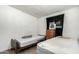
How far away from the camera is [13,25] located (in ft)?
4.32

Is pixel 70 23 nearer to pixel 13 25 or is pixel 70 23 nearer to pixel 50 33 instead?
pixel 50 33

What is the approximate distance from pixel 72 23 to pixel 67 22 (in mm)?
139

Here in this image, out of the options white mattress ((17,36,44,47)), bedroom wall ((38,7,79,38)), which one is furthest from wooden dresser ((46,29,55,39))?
white mattress ((17,36,44,47))

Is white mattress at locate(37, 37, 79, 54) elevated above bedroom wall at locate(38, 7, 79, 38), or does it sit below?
below

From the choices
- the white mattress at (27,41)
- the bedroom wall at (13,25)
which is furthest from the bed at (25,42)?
the bedroom wall at (13,25)

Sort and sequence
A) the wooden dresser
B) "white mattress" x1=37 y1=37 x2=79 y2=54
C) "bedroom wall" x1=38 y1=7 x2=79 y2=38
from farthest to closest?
the wooden dresser → "bedroom wall" x1=38 y1=7 x2=79 y2=38 → "white mattress" x1=37 y1=37 x2=79 y2=54

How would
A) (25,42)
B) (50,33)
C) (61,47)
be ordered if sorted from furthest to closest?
(50,33) < (25,42) < (61,47)

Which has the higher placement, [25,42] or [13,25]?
[13,25]

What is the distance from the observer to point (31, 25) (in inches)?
58.6

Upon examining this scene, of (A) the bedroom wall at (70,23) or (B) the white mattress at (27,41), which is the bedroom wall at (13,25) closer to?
(B) the white mattress at (27,41)

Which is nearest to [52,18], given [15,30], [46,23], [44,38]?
A: [46,23]

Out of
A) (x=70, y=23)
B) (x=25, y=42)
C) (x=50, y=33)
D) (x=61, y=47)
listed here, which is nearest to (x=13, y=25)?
(x=25, y=42)

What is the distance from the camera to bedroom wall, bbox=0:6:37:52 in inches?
49.1

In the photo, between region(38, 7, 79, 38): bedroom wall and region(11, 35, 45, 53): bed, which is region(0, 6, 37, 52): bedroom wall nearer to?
A: region(11, 35, 45, 53): bed
